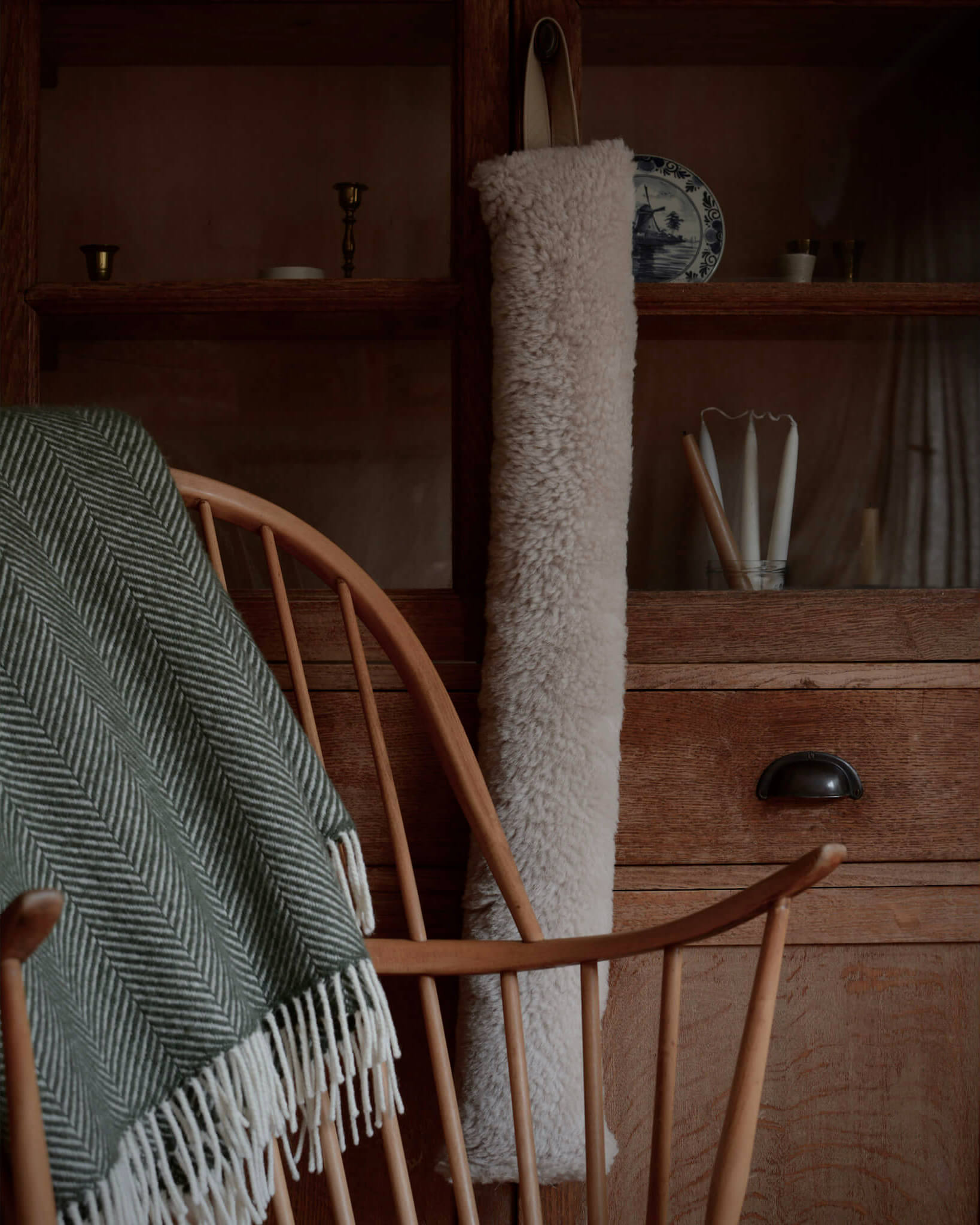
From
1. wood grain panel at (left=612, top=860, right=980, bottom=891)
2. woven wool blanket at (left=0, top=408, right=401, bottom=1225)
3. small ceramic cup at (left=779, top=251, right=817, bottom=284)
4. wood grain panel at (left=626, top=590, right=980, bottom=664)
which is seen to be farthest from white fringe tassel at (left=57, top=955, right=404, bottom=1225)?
small ceramic cup at (left=779, top=251, right=817, bottom=284)

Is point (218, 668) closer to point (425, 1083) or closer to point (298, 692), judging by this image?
point (298, 692)

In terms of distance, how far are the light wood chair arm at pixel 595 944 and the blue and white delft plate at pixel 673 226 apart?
0.63 meters

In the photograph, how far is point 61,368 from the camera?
0.99 m

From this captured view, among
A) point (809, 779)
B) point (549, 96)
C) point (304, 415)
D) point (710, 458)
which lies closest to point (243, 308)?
point (304, 415)

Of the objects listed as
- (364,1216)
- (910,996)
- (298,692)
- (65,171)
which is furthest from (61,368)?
(910,996)

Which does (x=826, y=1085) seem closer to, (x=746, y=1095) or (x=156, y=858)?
(x=746, y=1095)

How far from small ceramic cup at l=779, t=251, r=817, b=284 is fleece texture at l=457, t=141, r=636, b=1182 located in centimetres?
21

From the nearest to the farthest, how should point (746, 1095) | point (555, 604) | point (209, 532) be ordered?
point (746, 1095) → point (209, 532) → point (555, 604)

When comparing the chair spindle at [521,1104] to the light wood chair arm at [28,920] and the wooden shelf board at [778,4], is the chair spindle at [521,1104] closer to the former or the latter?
the light wood chair arm at [28,920]

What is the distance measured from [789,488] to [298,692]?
0.55 meters

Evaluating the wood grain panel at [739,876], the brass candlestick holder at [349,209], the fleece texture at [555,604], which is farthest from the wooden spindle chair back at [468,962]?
the brass candlestick holder at [349,209]

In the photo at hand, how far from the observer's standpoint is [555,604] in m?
0.87

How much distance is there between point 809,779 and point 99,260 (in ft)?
2.85

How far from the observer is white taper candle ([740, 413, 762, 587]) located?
39.0 inches
